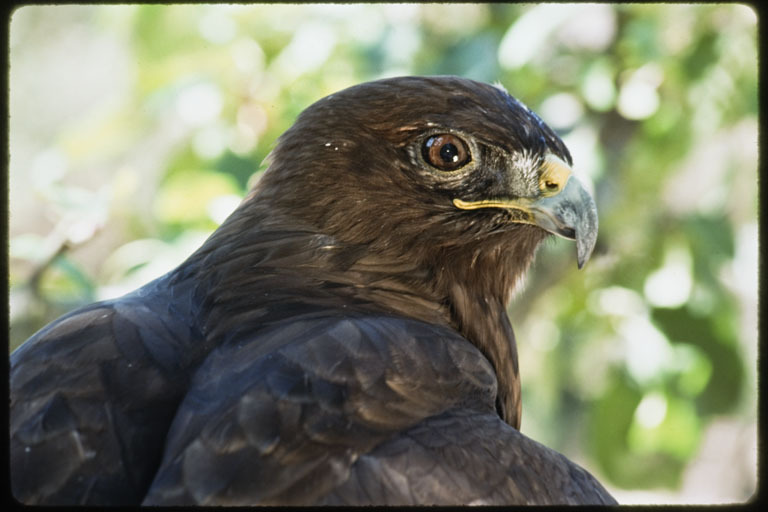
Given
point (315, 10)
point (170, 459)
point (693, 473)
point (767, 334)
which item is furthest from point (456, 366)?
point (693, 473)

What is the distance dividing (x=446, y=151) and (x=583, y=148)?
196cm

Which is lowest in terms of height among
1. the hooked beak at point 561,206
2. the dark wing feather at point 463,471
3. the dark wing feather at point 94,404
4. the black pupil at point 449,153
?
the dark wing feather at point 463,471

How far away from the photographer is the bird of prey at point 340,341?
1847 millimetres

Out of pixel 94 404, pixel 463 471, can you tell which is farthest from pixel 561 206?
pixel 94 404

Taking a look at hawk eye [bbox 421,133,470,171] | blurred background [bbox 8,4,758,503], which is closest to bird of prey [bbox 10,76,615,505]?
hawk eye [bbox 421,133,470,171]

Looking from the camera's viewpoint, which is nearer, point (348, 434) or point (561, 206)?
point (348, 434)

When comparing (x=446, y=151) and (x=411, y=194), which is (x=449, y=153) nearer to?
(x=446, y=151)

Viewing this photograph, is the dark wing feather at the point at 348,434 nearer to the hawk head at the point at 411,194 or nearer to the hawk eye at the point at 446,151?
the hawk head at the point at 411,194

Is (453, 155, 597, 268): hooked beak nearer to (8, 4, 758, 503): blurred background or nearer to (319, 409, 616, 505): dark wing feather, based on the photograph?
(319, 409, 616, 505): dark wing feather

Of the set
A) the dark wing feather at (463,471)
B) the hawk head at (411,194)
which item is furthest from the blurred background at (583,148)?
the dark wing feather at (463,471)

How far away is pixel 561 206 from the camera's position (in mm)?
2465

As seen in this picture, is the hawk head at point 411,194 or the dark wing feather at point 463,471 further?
the hawk head at point 411,194

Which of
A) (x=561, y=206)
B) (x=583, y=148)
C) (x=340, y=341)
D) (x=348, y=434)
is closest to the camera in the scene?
(x=348, y=434)

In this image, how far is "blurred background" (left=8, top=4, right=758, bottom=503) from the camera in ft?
13.5
